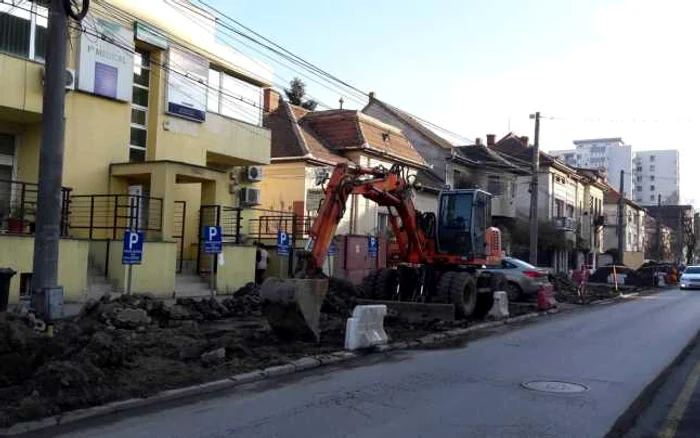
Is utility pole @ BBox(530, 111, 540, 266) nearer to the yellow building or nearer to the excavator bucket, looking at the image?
the yellow building

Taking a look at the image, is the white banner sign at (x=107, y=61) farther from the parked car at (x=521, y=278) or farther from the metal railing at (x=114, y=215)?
the parked car at (x=521, y=278)

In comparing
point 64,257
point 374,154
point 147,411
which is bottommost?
point 147,411

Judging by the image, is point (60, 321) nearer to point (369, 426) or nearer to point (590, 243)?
point (369, 426)

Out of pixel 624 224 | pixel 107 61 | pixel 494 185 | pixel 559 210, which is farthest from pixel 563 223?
pixel 107 61

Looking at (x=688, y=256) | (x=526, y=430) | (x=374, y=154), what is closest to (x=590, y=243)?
(x=688, y=256)

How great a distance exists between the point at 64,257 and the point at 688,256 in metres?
88.7

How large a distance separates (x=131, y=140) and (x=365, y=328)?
39.8 ft

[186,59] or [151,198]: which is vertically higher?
[186,59]

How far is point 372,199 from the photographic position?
1652 cm

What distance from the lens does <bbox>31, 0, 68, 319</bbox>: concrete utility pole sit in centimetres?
1140

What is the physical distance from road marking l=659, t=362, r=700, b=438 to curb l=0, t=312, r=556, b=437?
4.95 m

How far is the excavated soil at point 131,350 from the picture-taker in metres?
7.79

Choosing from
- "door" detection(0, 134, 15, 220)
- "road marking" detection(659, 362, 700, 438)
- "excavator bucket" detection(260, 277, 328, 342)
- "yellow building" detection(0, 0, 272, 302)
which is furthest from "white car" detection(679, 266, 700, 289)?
"door" detection(0, 134, 15, 220)

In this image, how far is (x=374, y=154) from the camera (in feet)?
111
